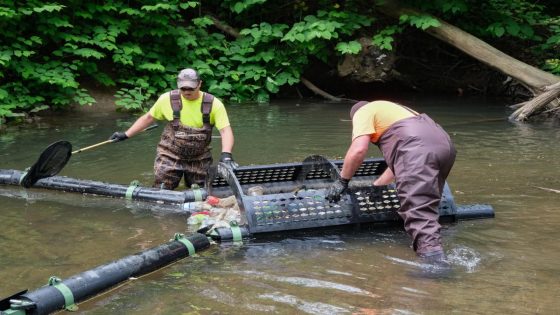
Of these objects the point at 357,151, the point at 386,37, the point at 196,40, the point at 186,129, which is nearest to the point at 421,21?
the point at 386,37

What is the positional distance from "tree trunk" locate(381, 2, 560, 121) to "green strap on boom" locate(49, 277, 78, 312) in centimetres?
951

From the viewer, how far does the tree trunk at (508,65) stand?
1152cm

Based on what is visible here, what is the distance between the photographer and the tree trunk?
1152 cm

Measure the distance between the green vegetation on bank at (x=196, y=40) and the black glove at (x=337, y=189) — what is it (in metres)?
7.23

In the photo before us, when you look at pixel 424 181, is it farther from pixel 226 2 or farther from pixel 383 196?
pixel 226 2

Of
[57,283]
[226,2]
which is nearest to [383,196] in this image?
[57,283]

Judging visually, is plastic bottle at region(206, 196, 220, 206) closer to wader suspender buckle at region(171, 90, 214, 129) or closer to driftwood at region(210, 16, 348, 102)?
wader suspender buckle at region(171, 90, 214, 129)

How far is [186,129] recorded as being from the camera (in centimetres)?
668

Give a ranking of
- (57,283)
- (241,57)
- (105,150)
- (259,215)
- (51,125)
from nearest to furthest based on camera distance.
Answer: (57,283)
(259,215)
(105,150)
(51,125)
(241,57)

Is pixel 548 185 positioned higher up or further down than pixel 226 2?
further down

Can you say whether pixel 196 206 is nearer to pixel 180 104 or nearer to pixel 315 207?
pixel 180 104

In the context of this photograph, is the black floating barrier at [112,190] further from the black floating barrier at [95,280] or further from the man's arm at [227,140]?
the black floating barrier at [95,280]

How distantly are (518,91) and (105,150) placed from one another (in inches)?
380

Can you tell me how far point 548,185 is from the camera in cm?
693
